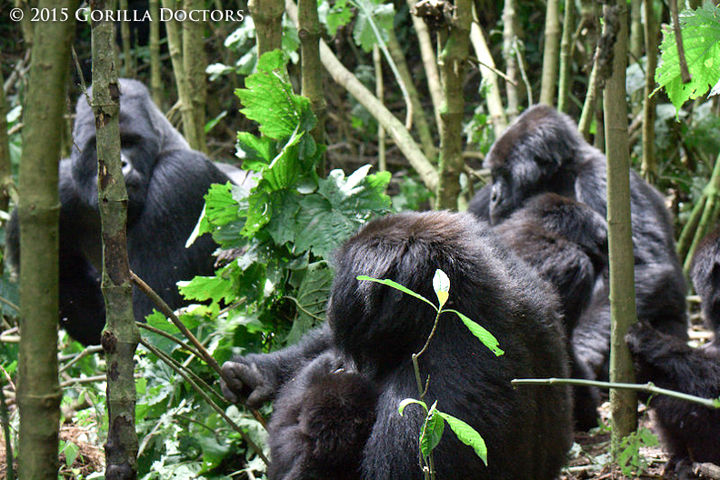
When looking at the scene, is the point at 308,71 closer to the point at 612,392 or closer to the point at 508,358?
the point at 508,358

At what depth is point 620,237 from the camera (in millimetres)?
2295

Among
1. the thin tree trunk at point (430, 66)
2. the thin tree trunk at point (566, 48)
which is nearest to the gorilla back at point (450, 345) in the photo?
the thin tree trunk at point (566, 48)

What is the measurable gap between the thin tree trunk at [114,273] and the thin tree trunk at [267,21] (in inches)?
52.3

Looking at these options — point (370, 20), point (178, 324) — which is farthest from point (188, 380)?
point (370, 20)

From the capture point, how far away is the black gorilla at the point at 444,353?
6.43 ft

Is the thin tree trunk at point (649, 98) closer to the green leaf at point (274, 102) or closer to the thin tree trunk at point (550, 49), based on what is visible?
the thin tree trunk at point (550, 49)

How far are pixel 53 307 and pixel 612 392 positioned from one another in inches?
73.3

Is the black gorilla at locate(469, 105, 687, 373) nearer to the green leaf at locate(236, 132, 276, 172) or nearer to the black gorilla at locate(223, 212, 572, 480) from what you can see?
the black gorilla at locate(223, 212, 572, 480)

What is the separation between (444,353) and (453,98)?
1.86 metres

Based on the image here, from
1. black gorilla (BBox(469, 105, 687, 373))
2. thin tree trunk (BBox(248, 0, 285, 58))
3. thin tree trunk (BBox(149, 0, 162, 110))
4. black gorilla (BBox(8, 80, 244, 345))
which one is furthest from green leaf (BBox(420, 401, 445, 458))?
thin tree trunk (BBox(149, 0, 162, 110))

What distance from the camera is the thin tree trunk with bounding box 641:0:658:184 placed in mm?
4340

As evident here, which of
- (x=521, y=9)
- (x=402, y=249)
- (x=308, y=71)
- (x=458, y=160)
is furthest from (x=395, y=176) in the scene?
(x=402, y=249)

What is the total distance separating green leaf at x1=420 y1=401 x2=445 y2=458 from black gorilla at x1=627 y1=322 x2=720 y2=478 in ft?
4.30

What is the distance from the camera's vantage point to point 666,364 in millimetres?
2740
